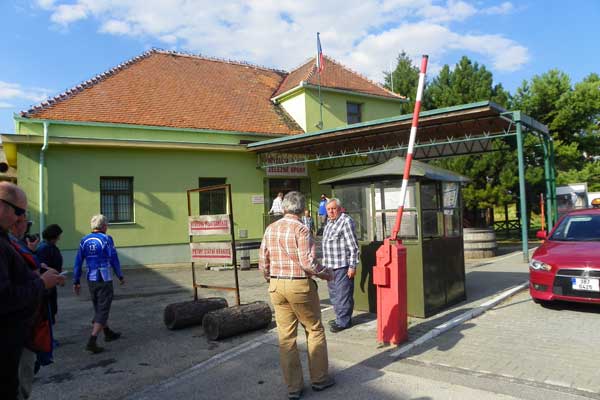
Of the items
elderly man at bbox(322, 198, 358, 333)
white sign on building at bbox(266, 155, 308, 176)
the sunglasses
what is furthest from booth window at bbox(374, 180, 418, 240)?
white sign on building at bbox(266, 155, 308, 176)

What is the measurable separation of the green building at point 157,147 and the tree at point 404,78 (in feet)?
45.1

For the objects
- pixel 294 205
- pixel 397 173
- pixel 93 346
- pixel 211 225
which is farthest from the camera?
pixel 211 225

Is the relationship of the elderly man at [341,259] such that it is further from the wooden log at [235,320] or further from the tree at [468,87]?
the tree at [468,87]

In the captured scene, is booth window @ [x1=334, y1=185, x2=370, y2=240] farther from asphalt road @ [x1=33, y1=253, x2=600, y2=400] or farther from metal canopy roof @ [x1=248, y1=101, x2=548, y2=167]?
metal canopy roof @ [x1=248, y1=101, x2=548, y2=167]

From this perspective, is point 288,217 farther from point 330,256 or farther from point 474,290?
point 474,290

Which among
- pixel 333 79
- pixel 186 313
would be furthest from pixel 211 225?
pixel 333 79

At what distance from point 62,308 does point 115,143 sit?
7.52m

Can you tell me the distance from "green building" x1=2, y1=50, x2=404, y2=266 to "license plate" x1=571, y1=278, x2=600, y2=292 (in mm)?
12766

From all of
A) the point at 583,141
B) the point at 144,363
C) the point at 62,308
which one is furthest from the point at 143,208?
the point at 583,141

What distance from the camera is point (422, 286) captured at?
21.7 ft

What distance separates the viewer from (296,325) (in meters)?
4.13

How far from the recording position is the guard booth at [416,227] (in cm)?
671

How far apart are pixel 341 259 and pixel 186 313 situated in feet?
8.29

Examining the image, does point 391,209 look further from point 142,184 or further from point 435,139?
point 142,184
